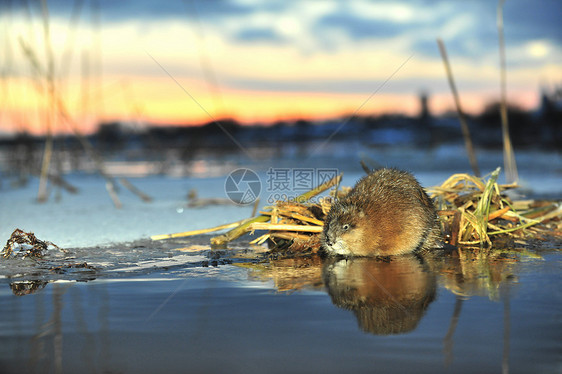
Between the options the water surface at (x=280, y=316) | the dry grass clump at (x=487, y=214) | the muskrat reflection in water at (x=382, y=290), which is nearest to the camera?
the water surface at (x=280, y=316)

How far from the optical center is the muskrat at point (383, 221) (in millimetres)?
3975

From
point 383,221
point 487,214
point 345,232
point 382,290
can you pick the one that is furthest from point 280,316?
point 487,214

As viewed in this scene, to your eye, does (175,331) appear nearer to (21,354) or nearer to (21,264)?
(21,354)

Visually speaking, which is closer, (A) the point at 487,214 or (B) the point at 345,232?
(B) the point at 345,232

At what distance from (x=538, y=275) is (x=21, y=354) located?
9.11ft

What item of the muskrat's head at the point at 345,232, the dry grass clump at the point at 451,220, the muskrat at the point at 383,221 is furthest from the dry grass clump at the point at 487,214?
the muskrat's head at the point at 345,232

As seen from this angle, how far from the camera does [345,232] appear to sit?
155 inches


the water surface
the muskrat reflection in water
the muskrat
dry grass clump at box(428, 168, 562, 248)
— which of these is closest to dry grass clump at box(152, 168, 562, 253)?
dry grass clump at box(428, 168, 562, 248)

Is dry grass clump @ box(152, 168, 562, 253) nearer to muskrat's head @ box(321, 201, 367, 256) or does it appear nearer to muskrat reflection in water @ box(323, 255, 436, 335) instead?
muskrat's head @ box(321, 201, 367, 256)

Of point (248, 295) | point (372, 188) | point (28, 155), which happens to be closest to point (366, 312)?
point (248, 295)

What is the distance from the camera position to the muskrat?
13.0 feet

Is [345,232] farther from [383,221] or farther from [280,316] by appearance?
[280,316]

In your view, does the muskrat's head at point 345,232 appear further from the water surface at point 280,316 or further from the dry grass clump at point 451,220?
the dry grass clump at point 451,220

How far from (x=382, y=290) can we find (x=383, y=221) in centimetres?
124
